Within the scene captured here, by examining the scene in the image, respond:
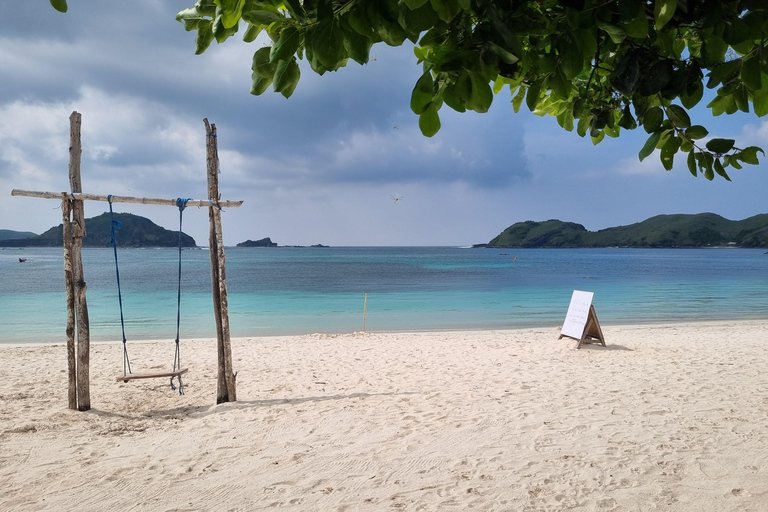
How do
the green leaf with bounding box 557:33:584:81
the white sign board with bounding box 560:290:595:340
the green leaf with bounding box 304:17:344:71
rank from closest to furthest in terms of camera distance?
the green leaf with bounding box 304:17:344:71 → the green leaf with bounding box 557:33:584:81 → the white sign board with bounding box 560:290:595:340

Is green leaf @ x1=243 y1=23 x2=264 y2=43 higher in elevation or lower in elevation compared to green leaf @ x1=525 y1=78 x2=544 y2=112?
higher

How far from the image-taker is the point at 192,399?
678cm

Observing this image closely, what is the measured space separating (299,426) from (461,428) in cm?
175

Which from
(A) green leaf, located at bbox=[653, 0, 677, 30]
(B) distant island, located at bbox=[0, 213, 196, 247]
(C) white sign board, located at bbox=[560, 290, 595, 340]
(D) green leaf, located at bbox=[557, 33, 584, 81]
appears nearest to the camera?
(A) green leaf, located at bbox=[653, 0, 677, 30]

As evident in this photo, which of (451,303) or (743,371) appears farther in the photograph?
(451,303)

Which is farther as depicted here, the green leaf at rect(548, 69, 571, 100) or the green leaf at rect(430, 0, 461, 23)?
the green leaf at rect(548, 69, 571, 100)

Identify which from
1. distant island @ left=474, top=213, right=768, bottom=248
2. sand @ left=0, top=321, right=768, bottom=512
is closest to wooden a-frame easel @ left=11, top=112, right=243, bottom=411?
sand @ left=0, top=321, right=768, bottom=512

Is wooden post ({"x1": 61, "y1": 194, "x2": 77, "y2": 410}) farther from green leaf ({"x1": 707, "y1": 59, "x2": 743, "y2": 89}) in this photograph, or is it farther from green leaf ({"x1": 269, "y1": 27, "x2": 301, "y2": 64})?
green leaf ({"x1": 707, "y1": 59, "x2": 743, "y2": 89})

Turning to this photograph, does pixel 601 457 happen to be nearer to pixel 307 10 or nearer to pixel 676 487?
pixel 676 487

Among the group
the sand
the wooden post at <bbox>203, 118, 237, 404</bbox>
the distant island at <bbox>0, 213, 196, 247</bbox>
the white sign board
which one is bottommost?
the sand

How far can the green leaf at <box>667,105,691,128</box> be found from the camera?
1.23m

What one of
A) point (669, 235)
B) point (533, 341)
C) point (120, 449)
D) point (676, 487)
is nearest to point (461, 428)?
point (676, 487)

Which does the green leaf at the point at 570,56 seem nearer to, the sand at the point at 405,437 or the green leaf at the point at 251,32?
the green leaf at the point at 251,32

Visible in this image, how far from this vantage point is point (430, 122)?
3.42ft
